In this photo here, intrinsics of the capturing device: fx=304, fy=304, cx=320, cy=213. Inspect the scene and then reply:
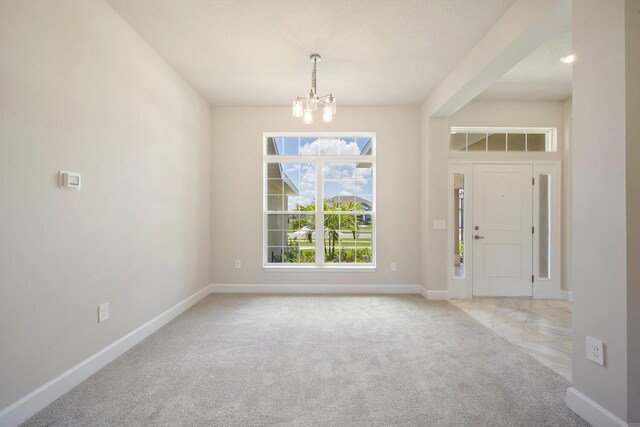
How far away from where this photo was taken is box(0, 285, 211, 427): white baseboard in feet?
5.28

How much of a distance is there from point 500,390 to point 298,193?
335 cm

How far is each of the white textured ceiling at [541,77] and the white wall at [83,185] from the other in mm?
3816

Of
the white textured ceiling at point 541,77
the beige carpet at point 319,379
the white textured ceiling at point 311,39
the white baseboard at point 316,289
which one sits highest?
the white textured ceiling at point 541,77

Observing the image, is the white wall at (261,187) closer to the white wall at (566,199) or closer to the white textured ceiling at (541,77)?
the white textured ceiling at (541,77)

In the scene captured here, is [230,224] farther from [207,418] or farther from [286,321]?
[207,418]

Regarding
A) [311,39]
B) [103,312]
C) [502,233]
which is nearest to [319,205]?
[311,39]

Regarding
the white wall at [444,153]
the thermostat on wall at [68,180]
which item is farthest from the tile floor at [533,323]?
the thermostat on wall at [68,180]

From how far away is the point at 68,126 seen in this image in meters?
1.97

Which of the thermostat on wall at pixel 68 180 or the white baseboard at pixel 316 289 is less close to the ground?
the thermostat on wall at pixel 68 180

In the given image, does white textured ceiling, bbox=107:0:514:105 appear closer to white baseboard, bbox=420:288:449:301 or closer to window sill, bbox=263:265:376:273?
window sill, bbox=263:265:376:273

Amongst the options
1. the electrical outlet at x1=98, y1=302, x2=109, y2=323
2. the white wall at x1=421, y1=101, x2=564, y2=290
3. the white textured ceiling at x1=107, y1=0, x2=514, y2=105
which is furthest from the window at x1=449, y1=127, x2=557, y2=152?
the electrical outlet at x1=98, y1=302, x2=109, y2=323

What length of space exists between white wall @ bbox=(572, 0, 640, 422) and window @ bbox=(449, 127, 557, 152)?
2.65 meters

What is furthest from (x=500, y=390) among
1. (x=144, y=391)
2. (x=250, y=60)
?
(x=250, y=60)

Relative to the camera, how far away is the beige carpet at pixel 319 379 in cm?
170
